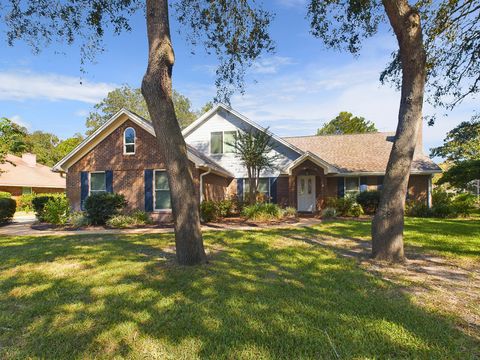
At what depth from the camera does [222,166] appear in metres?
19.6

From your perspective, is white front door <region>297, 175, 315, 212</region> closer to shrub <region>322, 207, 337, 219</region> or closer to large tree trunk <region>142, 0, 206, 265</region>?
shrub <region>322, 207, 337, 219</region>

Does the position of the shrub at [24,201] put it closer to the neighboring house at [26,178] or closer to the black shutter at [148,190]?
the neighboring house at [26,178]

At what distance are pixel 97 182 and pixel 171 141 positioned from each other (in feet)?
39.1

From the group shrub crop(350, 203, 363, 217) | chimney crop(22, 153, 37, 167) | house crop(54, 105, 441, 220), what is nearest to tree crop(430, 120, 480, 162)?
house crop(54, 105, 441, 220)

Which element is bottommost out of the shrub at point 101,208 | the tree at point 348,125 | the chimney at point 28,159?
the shrub at point 101,208

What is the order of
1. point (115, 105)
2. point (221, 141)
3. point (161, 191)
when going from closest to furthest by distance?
point (161, 191)
point (221, 141)
point (115, 105)

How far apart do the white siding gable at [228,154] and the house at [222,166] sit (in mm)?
61

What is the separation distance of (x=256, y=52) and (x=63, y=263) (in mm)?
8275

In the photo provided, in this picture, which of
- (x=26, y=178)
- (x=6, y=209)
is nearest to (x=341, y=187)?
(x=6, y=209)

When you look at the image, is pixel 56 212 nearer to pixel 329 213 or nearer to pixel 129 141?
pixel 129 141

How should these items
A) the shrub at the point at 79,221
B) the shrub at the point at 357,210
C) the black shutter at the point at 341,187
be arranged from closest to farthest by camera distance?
the shrub at the point at 79,221 < the shrub at the point at 357,210 < the black shutter at the point at 341,187

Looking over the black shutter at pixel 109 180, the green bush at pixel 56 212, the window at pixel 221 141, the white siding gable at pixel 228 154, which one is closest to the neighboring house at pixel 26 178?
the green bush at pixel 56 212

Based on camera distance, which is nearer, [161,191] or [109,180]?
[161,191]

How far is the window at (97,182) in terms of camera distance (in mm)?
16000
